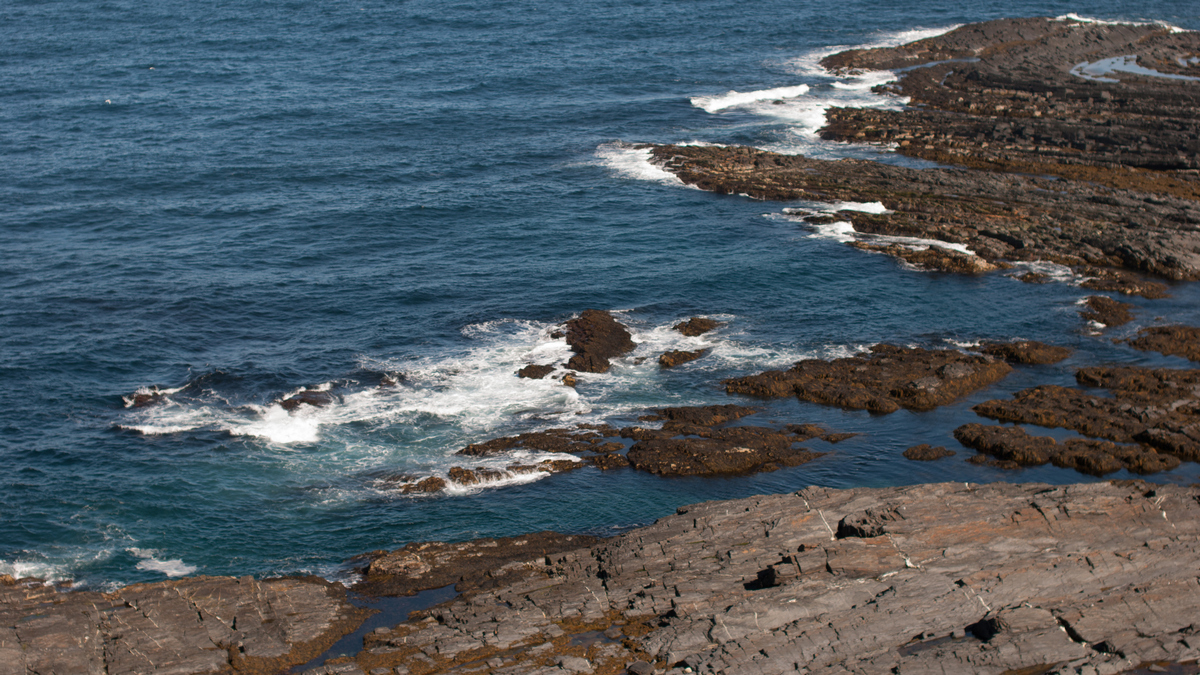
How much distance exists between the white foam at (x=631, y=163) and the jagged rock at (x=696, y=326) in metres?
31.1

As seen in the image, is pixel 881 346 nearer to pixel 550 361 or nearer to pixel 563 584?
pixel 550 361

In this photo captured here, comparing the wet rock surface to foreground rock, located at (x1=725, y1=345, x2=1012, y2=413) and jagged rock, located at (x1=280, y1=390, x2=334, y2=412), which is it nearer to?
foreground rock, located at (x1=725, y1=345, x2=1012, y2=413)

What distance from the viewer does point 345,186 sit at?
88.2 metres

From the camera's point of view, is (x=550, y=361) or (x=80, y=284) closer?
(x=550, y=361)

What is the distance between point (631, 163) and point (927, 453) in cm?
5621

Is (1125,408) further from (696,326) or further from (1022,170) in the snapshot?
(1022,170)

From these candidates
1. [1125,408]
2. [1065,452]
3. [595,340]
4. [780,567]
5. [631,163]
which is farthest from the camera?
[631,163]

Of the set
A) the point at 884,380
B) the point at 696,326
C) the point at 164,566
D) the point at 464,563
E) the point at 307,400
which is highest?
the point at 307,400

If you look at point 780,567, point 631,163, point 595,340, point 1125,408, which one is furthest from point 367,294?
point 1125,408

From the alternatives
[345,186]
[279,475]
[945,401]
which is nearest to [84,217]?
[345,186]

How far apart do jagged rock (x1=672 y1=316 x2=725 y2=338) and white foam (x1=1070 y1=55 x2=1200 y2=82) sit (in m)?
80.9

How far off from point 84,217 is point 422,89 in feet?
166

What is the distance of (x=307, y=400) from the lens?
53.6 meters

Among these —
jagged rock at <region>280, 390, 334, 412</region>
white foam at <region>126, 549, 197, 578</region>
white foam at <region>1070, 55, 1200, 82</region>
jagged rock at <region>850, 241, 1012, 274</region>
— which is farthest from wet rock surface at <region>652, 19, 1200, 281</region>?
white foam at <region>126, 549, 197, 578</region>
